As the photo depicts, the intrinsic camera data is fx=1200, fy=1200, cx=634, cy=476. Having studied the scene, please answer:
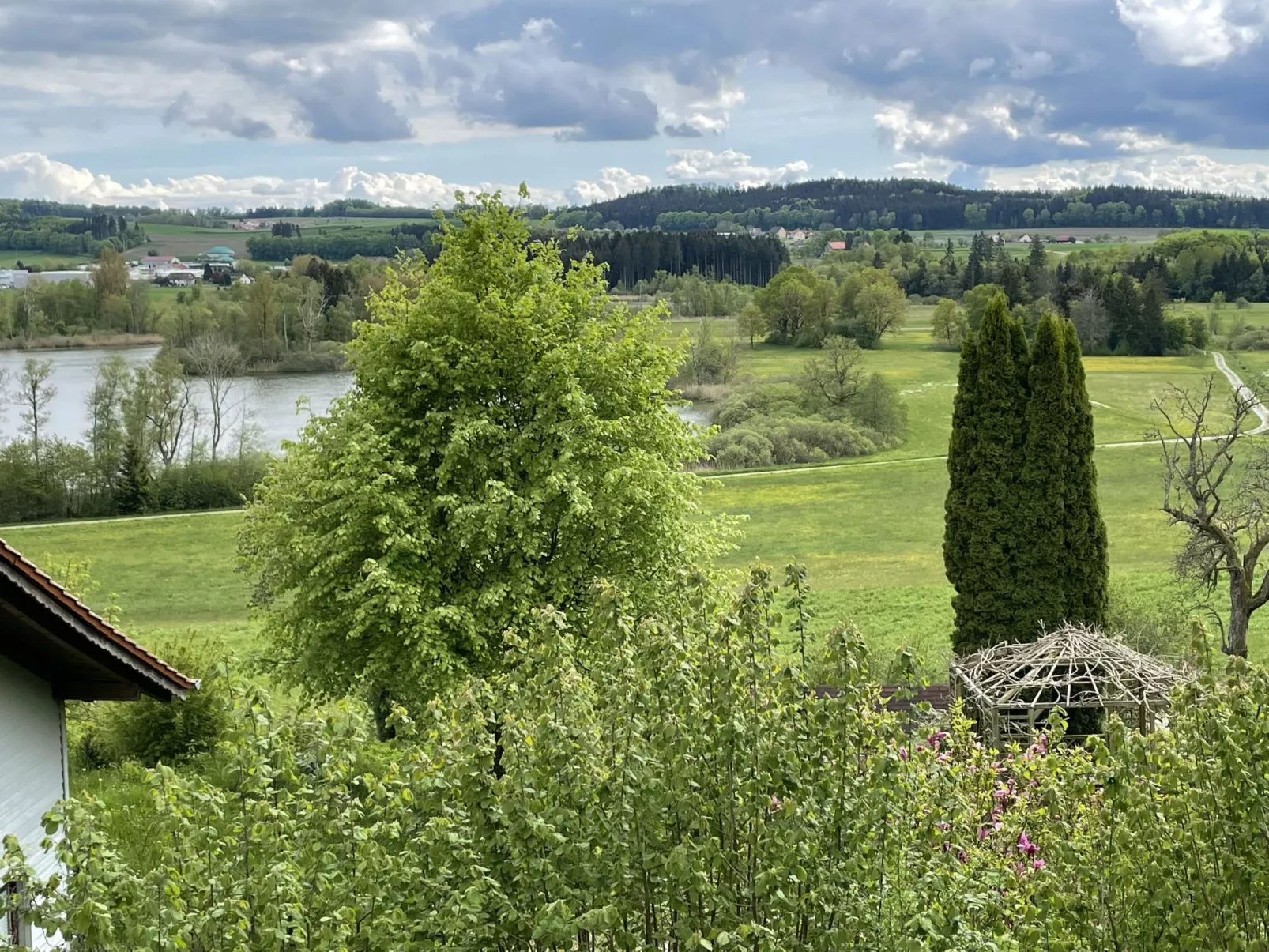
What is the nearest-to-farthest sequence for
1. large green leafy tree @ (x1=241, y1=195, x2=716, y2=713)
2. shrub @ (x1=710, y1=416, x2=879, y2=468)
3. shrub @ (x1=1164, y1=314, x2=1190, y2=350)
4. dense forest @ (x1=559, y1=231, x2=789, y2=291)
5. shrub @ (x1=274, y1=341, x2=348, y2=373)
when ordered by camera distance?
1. large green leafy tree @ (x1=241, y1=195, x2=716, y2=713)
2. shrub @ (x1=710, y1=416, x2=879, y2=468)
3. shrub @ (x1=1164, y1=314, x2=1190, y2=350)
4. shrub @ (x1=274, y1=341, x2=348, y2=373)
5. dense forest @ (x1=559, y1=231, x2=789, y2=291)

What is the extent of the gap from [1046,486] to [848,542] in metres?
24.7

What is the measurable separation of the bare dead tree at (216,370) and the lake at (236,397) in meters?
0.75

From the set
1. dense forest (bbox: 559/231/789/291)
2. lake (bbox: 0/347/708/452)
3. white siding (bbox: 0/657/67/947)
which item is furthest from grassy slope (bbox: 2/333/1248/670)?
dense forest (bbox: 559/231/789/291)

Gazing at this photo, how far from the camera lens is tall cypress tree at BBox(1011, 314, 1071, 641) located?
20.0 m

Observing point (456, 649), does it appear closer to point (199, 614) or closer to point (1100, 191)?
point (199, 614)

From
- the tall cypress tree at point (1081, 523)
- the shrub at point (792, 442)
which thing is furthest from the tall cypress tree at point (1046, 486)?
the shrub at point (792, 442)

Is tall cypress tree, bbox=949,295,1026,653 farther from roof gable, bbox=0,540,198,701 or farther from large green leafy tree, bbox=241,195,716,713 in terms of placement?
roof gable, bbox=0,540,198,701

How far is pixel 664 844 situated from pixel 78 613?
4.25 m

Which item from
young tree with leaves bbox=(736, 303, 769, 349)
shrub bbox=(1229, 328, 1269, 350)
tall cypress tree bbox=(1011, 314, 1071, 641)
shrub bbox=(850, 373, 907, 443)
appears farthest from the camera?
young tree with leaves bbox=(736, 303, 769, 349)

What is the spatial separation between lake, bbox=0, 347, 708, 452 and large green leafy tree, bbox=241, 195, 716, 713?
39179 mm

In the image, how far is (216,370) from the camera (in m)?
62.1

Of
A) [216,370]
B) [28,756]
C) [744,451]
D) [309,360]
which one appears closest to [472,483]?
[28,756]

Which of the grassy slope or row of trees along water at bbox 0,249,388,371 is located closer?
the grassy slope

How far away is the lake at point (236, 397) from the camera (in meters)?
61.4
